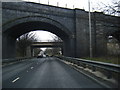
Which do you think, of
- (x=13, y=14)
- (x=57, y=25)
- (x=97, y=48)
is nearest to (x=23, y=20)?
(x=13, y=14)

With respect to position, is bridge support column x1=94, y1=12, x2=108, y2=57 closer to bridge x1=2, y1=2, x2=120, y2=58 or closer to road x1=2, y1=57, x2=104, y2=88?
bridge x1=2, y1=2, x2=120, y2=58

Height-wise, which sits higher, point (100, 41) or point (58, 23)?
point (58, 23)

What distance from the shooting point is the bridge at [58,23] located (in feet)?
89.6

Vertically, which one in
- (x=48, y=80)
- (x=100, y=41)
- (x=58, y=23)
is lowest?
(x=48, y=80)

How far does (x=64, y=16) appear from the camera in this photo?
1220 inches

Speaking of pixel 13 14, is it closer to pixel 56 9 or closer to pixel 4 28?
pixel 4 28

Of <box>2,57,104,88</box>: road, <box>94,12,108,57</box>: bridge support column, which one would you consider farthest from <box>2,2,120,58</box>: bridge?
<box>2,57,104,88</box>: road

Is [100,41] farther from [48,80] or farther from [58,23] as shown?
[48,80]

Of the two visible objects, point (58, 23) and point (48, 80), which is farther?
point (58, 23)

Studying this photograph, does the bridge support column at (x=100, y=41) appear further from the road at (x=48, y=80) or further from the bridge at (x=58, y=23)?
the road at (x=48, y=80)

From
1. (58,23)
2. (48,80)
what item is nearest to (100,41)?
(58,23)

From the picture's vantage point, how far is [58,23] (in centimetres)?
3025

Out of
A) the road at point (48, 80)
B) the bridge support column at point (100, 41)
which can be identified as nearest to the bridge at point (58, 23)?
the bridge support column at point (100, 41)

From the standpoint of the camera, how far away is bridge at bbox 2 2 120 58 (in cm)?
2730
